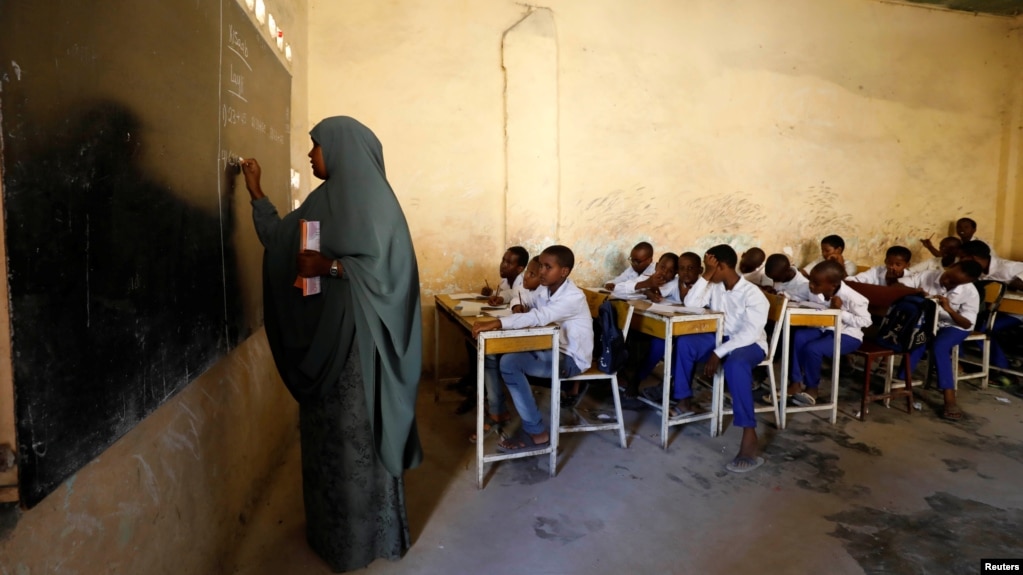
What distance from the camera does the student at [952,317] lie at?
13.2 feet

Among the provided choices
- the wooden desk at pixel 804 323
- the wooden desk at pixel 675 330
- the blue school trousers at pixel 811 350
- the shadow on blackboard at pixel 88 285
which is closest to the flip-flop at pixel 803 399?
the blue school trousers at pixel 811 350

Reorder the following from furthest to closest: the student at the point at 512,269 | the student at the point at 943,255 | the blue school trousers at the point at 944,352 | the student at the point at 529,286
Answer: the student at the point at 943,255
the student at the point at 512,269
the blue school trousers at the point at 944,352
the student at the point at 529,286

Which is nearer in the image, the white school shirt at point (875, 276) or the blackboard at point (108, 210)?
the blackboard at point (108, 210)

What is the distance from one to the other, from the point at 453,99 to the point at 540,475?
3.20 m

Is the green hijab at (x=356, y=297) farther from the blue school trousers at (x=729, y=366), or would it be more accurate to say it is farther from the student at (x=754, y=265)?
the student at (x=754, y=265)

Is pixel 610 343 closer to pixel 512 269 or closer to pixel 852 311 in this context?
pixel 512 269

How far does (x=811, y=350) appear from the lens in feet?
13.0

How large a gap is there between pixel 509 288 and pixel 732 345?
68.4 inches

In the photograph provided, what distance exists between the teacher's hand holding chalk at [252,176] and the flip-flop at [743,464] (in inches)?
110

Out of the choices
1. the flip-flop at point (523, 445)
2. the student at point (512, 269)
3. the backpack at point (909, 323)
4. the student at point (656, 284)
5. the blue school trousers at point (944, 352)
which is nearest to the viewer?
the flip-flop at point (523, 445)

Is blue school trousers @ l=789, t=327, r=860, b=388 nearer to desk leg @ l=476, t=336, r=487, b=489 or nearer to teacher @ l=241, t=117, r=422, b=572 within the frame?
desk leg @ l=476, t=336, r=487, b=489

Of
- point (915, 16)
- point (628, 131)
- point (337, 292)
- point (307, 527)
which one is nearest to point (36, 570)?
point (337, 292)

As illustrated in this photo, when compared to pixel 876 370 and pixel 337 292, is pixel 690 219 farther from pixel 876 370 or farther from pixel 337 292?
pixel 337 292

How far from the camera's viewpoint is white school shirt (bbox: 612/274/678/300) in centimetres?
431
